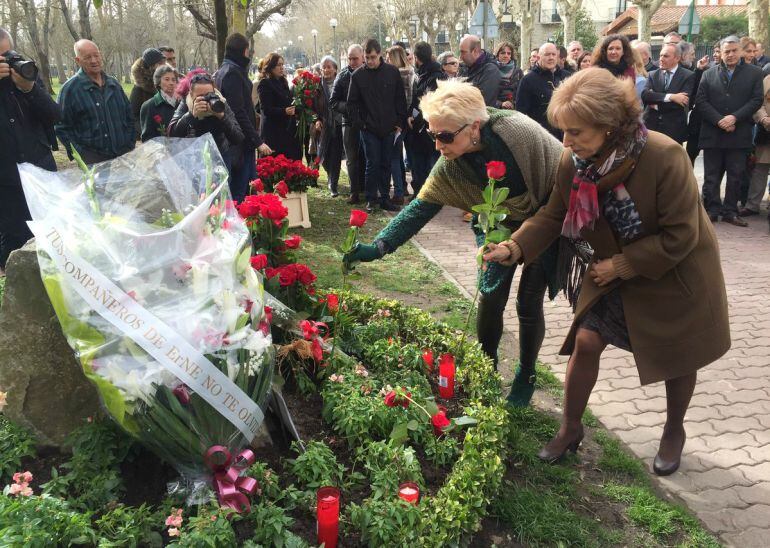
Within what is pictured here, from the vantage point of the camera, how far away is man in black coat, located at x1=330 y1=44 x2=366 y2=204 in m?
8.99

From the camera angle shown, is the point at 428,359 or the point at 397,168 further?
the point at 397,168

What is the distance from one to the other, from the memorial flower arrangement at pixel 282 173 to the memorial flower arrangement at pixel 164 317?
15.9 feet

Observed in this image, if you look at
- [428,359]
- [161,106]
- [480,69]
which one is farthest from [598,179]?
[480,69]

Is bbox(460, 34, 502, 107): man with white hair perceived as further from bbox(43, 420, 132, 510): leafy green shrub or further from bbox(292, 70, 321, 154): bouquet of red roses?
bbox(43, 420, 132, 510): leafy green shrub

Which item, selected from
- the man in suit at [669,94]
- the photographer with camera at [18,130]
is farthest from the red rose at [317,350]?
the man in suit at [669,94]

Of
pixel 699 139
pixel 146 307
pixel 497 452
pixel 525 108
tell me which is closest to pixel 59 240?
pixel 146 307

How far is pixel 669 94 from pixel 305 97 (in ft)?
15.6

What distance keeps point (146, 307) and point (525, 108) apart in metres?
7.08

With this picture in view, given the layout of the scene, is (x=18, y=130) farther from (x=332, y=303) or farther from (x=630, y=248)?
(x=630, y=248)

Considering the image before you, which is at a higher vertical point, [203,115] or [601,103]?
[601,103]

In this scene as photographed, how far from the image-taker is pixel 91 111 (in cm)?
621

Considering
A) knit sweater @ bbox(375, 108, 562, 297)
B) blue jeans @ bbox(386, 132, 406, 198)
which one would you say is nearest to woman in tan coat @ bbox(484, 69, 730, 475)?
knit sweater @ bbox(375, 108, 562, 297)

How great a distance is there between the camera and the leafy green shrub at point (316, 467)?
2.61 meters

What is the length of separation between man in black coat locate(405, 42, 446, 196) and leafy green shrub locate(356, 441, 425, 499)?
20.6 feet
